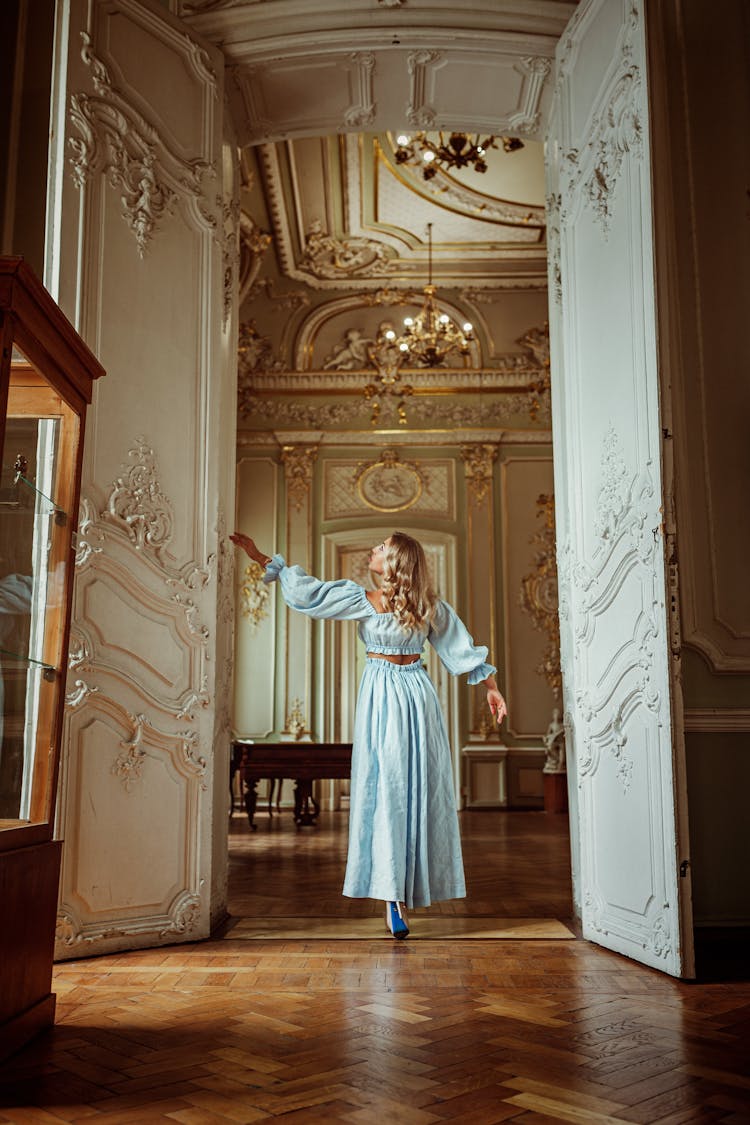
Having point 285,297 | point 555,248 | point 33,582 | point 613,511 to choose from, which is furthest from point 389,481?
point 33,582

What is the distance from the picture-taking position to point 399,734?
397 centimetres

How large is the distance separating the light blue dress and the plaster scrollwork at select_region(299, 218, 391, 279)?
23.6ft

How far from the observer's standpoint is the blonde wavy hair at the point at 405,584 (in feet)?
13.3

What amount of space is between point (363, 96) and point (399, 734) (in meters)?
3.38

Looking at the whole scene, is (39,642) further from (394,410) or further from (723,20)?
(394,410)

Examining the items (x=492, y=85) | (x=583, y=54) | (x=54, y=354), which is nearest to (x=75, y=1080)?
(x=54, y=354)

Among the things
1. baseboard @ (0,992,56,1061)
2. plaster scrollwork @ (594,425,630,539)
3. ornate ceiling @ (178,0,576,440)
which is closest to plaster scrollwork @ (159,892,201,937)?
baseboard @ (0,992,56,1061)

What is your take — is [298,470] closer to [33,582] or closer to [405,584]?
[405,584]

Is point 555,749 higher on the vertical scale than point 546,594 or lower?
lower

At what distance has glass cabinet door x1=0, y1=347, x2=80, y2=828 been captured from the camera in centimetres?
233

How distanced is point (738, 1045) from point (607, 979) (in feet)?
2.44

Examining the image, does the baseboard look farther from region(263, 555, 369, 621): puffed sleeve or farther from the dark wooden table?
the dark wooden table

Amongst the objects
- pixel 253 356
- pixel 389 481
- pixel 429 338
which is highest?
pixel 253 356

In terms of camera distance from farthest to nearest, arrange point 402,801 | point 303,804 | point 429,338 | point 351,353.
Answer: point 351,353, point 429,338, point 303,804, point 402,801
